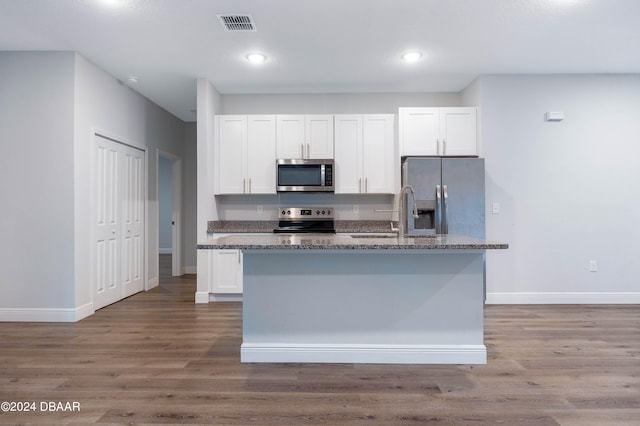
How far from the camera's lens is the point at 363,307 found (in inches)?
93.8

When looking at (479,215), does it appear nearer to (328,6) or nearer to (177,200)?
(328,6)

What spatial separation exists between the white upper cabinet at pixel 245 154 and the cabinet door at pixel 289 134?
0.06 meters

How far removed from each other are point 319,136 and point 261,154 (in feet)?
2.45

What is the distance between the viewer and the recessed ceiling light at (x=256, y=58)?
3.57 metres

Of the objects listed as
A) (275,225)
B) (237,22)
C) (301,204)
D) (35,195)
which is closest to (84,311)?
(35,195)

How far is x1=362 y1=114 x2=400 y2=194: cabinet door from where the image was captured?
4359 mm

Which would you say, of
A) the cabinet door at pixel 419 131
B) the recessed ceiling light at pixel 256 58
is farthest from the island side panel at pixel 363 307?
the recessed ceiling light at pixel 256 58

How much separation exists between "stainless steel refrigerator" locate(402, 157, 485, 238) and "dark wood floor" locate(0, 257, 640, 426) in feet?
3.71

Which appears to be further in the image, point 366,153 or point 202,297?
point 366,153

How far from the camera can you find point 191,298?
14.4 ft

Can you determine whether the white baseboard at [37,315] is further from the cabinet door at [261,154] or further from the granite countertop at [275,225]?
the cabinet door at [261,154]

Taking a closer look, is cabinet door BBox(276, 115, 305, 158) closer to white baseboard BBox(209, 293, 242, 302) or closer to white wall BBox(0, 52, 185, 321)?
white baseboard BBox(209, 293, 242, 302)

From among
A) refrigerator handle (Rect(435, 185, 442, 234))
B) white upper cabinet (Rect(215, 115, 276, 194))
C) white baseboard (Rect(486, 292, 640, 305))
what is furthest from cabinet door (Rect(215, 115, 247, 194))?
white baseboard (Rect(486, 292, 640, 305))

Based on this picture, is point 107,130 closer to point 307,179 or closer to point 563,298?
point 307,179
